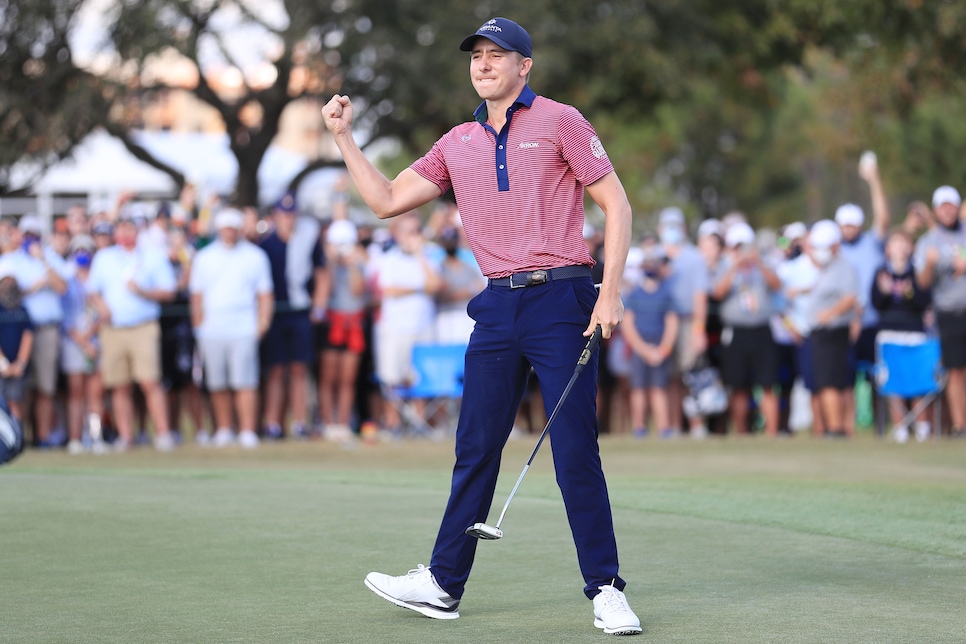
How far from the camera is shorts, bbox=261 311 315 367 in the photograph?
15344mm

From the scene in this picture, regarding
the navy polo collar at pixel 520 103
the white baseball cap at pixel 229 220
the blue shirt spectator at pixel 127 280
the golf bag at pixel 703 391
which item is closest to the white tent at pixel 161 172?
the blue shirt spectator at pixel 127 280

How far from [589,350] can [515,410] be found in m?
0.43

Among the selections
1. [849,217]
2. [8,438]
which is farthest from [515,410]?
[849,217]

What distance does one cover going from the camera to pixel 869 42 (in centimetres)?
2678

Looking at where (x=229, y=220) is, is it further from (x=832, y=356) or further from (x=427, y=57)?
(x=427, y=57)

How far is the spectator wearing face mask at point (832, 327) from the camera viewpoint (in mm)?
15172

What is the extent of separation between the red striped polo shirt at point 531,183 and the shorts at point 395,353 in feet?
31.5

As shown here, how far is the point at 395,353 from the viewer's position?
51.0ft

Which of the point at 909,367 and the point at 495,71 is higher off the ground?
the point at 495,71

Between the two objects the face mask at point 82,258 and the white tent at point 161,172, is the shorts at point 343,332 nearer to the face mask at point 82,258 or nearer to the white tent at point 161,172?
the face mask at point 82,258

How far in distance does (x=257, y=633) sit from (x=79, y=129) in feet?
62.6

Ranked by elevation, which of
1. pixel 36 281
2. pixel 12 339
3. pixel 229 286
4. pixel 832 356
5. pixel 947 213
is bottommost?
pixel 832 356

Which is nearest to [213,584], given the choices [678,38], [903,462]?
[903,462]

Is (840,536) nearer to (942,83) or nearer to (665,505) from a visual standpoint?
(665,505)
